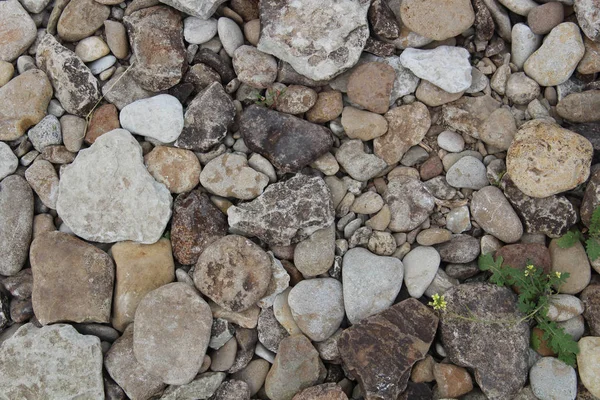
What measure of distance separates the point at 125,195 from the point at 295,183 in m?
1.14

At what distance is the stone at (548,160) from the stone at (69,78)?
2.90 m

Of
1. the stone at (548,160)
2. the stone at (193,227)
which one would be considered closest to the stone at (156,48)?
the stone at (193,227)

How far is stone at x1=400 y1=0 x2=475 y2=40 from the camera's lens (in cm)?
366

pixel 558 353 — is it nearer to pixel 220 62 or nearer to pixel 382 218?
pixel 382 218

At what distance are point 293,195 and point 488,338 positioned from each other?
1542mm

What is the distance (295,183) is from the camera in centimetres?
368

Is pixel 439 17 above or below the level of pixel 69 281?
above

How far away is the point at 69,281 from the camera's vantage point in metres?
3.60

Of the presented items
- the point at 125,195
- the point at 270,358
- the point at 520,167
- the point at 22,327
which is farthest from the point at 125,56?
the point at 520,167

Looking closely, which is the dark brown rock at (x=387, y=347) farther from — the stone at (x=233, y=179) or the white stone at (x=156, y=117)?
the white stone at (x=156, y=117)

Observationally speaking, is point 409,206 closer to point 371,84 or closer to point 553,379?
point 371,84

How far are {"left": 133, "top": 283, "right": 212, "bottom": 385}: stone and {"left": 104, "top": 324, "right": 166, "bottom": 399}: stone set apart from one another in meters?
0.06

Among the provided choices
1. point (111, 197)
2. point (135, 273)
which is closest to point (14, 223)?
point (111, 197)

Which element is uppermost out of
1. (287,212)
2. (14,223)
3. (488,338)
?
(287,212)
